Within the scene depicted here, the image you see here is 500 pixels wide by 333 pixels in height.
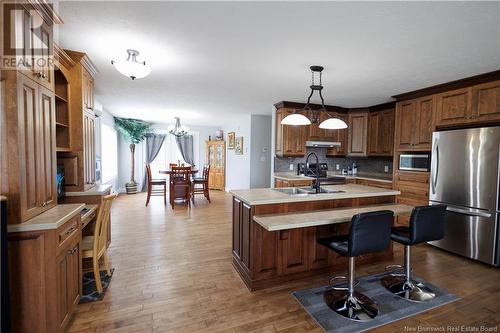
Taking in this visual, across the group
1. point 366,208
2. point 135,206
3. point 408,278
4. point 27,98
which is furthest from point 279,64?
point 135,206

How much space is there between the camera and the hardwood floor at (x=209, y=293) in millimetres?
1932

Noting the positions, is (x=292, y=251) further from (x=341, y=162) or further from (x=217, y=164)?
(x=217, y=164)

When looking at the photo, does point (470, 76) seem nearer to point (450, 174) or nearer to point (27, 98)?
point (450, 174)

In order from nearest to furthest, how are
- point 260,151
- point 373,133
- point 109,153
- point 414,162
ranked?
point 414,162 → point 373,133 → point 109,153 → point 260,151

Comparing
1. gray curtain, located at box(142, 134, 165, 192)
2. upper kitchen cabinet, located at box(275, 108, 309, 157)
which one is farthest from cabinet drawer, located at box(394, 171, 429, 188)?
gray curtain, located at box(142, 134, 165, 192)

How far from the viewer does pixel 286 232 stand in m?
2.50

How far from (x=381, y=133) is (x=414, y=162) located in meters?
1.27

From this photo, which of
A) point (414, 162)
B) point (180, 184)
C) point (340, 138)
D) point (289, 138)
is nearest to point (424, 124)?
point (414, 162)

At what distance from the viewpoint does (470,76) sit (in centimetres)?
313

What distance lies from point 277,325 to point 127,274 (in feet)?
5.81

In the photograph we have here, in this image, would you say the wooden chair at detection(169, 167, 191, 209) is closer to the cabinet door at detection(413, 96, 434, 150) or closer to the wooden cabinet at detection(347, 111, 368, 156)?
the wooden cabinet at detection(347, 111, 368, 156)

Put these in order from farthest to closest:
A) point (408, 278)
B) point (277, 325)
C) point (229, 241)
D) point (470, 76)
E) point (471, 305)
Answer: point (229, 241)
point (470, 76)
point (408, 278)
point (471, 305)
point (277, 325)

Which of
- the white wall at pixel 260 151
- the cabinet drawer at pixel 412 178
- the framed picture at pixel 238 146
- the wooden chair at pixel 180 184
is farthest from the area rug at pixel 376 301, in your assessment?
the framed picture at pixel 238 146

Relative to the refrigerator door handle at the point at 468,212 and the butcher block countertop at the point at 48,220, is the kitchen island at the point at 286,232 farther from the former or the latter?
the butcher block countertop at the point at 48,220
